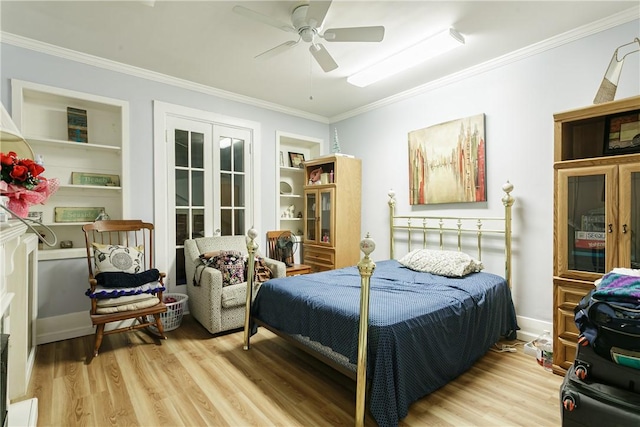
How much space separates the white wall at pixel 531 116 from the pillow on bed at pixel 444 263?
0.46 meters

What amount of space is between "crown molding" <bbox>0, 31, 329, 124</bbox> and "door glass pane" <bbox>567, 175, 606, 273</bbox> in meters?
3.36

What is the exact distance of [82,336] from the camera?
2.88 m

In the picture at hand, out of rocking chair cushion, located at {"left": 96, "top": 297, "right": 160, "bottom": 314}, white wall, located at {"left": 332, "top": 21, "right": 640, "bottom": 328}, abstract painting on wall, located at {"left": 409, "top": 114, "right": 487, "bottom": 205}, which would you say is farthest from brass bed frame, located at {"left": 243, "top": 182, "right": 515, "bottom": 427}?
rocking chair cushion, located at {"left": 96, "top": 297, "right": 160, "bottom": 314}

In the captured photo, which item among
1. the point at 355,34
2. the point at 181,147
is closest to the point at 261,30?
the point at 355,34

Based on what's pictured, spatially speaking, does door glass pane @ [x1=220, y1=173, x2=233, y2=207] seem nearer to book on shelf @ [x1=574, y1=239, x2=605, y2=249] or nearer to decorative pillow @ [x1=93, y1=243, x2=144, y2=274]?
decorative pillow @ [x1=93, y1=243, x2=144, y2=274]

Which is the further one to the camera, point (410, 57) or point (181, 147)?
point (181, 147)

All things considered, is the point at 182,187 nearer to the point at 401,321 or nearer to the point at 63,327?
the point at 63,327

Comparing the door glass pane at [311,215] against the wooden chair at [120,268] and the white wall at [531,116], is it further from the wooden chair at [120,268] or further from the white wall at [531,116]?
the wooden chair at [120,268]

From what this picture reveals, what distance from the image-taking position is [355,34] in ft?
6.64

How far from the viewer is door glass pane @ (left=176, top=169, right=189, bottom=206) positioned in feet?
11.4

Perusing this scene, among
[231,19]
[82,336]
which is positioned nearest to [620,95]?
[231,19]

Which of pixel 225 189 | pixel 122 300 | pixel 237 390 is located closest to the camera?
pixel 237 390

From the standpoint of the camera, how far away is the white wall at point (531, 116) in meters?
2.41

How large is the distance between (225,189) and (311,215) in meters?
1.22
